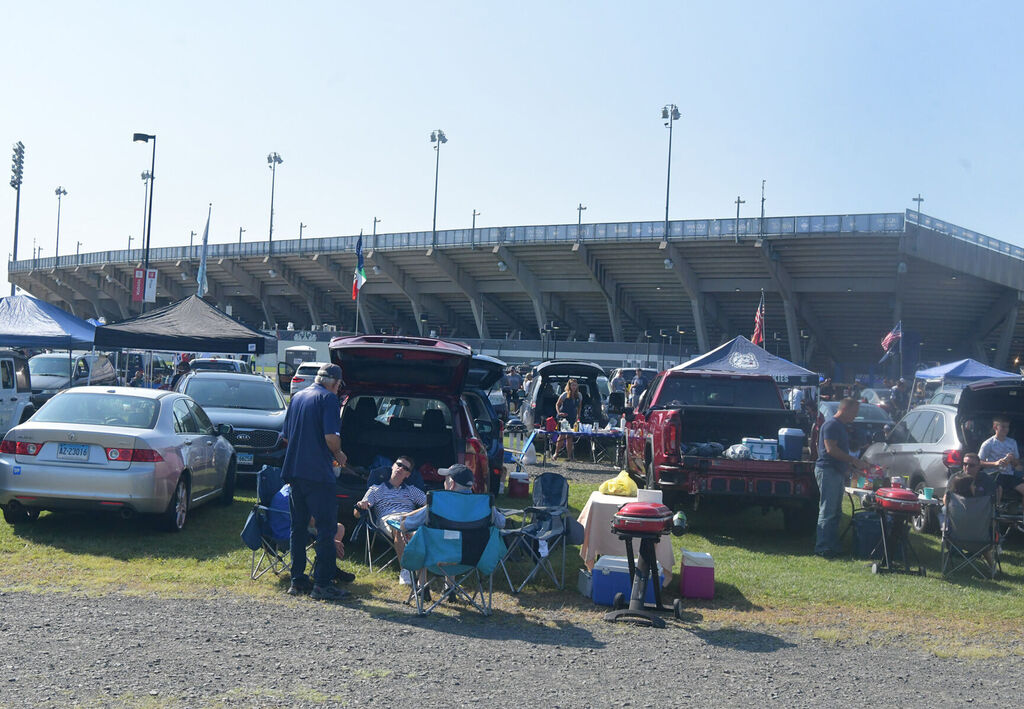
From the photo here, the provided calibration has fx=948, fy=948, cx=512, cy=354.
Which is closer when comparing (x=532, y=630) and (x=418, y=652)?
(x=418, y=652)

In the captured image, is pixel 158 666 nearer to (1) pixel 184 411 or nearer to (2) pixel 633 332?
(1) pixel 184 411

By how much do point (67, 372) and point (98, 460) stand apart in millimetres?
15216

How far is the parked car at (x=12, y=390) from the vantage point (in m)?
14.3

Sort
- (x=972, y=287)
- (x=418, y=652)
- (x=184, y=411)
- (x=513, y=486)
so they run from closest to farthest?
(x=418, y=652) < (x=184, y=411) < (x=513, y=486) < (x=972, y=287)

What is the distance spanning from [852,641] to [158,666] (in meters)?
4.52

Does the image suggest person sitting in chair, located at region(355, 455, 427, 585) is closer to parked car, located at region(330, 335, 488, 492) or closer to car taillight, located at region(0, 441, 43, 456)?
parked car, located at region(330, 335, 488, 492)

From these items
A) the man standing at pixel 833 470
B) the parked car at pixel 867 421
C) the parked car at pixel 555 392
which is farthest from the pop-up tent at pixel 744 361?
the man standing at pixel 833 470

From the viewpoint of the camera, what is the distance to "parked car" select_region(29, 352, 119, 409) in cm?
2120

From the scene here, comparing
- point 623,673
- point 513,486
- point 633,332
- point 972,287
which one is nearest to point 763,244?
point 972,287

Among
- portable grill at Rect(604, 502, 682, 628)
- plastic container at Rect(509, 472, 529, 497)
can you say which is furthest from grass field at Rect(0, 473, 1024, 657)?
plastic container at Rect(509, 472, 529, 497)

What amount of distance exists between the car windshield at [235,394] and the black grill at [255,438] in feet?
3.39

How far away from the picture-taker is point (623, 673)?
5.58m

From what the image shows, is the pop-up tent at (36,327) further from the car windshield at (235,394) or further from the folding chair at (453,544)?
the folding chair at (453,544)

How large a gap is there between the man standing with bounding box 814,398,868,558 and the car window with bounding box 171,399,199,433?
658 centimetres
